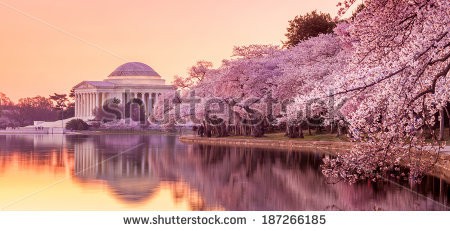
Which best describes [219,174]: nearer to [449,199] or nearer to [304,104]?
[449,199]

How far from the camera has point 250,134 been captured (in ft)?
265

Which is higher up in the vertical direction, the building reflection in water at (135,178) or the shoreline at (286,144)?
the shoreline at (286,144)

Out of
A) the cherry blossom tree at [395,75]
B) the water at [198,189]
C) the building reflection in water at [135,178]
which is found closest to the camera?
the cherry blossom tree at [395,75]

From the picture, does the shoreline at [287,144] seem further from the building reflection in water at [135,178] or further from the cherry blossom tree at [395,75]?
the cherry blossom tree at [395,75]

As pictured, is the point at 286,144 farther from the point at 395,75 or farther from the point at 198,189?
the point at 395,75

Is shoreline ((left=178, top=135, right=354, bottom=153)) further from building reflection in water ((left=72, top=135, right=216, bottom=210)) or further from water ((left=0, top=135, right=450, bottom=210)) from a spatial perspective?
water ((left=0, top=135, right=450, bottom=210))

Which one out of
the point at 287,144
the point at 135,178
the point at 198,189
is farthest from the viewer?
the point at 287,144

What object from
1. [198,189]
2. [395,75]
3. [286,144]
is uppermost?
[395,75]

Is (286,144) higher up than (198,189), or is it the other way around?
(286,144)

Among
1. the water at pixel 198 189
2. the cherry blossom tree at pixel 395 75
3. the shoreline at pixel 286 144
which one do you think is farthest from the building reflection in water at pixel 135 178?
the shoreline at pixel 286 144

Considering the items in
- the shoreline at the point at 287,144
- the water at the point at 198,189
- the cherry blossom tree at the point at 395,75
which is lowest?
the water at the point at 198,189

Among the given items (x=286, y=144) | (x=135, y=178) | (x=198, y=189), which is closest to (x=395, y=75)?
(x=198, y=189)
